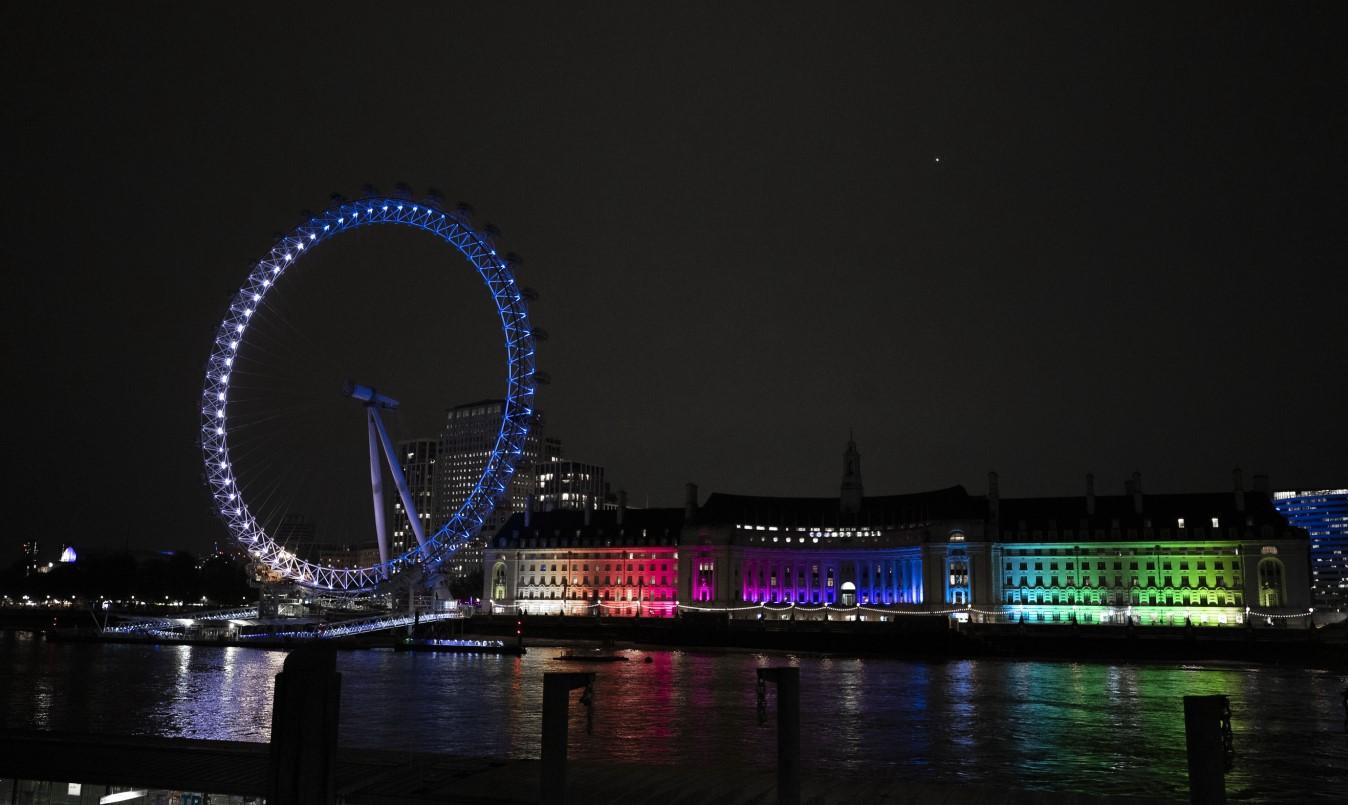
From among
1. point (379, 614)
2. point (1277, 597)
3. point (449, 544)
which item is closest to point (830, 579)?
point (1277, 597)

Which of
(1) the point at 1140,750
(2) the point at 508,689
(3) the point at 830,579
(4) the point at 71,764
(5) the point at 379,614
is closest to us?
(4) the point at 71,764

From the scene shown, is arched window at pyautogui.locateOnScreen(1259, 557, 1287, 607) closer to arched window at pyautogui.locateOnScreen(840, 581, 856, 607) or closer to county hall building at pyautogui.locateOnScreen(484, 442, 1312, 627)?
county hall building at pyautogui.locateOnScreen(484, 442, 1312, 627)

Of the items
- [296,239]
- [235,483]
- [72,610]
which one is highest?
[296,239]

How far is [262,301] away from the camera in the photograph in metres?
76.9

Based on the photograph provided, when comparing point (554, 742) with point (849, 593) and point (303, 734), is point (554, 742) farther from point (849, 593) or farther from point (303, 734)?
point (849, 593)

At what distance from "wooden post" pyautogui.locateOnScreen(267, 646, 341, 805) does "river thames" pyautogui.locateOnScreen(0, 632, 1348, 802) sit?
609 inches

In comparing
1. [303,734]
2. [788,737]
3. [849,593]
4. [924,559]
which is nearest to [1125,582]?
[924,559]

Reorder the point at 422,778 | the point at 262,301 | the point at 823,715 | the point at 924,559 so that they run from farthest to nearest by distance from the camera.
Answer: the point at 924,559, the point at 262,301, the point at 823,715, the point at 422,778

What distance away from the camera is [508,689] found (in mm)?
59781

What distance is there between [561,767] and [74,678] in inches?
2245

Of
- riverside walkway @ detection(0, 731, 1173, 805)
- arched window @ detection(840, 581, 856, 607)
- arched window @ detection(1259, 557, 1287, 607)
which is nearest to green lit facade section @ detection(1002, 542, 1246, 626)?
arched window @ detection(1259, 557, 1287, 607)

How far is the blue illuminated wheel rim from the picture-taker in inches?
3017

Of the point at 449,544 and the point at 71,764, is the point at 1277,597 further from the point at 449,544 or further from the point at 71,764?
the point at 71,764

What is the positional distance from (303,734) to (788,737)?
25.8 ft
